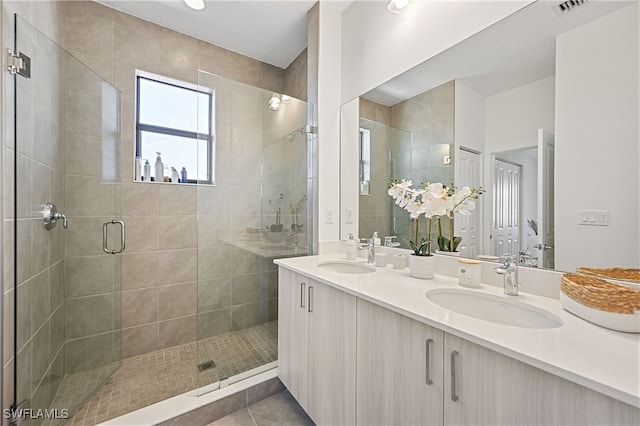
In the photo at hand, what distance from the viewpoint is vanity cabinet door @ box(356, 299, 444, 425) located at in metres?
0.80

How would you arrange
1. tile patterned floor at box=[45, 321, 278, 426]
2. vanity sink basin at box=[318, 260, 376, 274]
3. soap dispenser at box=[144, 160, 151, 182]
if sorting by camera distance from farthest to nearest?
1. soap dispenser at box=[144, 160, 151, 182]
2. vanity sink basin at box=[318, 260, 376, 274]
3. tile patterned floor at box=[45, 321, 278, 426]

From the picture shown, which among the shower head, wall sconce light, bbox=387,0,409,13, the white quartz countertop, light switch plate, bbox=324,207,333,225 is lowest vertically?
the white quartz countertop

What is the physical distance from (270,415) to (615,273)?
1.72 metres

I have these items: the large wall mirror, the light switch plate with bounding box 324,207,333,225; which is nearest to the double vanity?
the large wall mirror

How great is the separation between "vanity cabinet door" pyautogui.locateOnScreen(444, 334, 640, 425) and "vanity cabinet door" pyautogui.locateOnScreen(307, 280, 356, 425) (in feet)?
1.40

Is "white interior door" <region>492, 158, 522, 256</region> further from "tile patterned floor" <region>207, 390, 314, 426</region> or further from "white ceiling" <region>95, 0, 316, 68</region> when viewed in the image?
"white ceiling" <region>95, 0, 316, 68</region>

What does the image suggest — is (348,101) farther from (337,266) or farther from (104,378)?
(104,378)

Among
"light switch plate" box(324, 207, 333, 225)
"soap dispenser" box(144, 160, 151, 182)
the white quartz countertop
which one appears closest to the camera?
the white quartz countertop

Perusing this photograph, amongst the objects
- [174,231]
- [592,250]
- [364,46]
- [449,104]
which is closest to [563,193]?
[592,250]

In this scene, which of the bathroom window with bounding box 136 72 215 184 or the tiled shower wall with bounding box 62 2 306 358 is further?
the bathroom window with bounding box 136 72 215 184

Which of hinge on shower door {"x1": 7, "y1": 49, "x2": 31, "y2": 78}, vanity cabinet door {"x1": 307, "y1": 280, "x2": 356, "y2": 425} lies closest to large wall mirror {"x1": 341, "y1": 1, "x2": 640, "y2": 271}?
vanity cabinet door {"x1": 307, "y1": 280, "x2": 356, "y2": 425}

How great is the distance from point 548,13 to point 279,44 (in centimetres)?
203

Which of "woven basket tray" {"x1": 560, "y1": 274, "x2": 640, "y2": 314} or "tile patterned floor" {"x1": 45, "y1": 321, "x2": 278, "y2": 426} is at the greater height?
"woven basket tray" {"x1": 560, "y1": 274, "x2": 640, "y2": 314}

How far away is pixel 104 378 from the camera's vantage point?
178 cm
